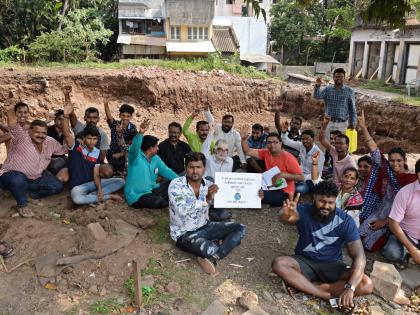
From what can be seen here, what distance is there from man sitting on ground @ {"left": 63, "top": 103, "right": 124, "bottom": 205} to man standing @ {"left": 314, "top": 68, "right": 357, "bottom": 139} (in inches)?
177

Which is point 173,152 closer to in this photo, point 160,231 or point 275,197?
point 160,231

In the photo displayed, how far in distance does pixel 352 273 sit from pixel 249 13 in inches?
1312

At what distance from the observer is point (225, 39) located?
29125 millimetres

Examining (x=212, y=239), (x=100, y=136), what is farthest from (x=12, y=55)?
(x=212, y=239)

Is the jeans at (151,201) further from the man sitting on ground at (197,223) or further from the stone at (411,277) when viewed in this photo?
the stone at (411,277)

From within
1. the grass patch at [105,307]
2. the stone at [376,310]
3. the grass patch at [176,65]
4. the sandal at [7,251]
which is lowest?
the grass patch at [105,307]

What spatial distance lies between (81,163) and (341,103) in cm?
510

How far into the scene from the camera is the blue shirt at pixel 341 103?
770cm

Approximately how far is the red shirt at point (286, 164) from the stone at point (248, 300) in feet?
7.18

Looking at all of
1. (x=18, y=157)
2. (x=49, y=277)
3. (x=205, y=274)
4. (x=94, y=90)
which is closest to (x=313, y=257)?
(x=205, y=274)

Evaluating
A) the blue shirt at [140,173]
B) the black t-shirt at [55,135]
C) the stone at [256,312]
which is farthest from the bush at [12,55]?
the stone at [256,312]

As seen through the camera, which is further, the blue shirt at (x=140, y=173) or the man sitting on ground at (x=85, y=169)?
the man sitting on ground at (x=85, y=169)

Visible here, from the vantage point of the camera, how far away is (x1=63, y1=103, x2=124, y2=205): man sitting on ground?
580 cm

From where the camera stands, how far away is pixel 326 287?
4.23 metres
